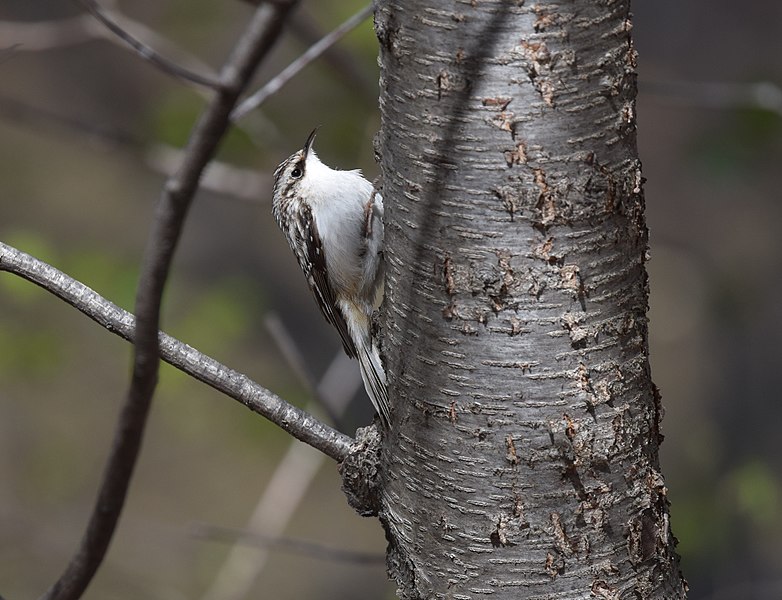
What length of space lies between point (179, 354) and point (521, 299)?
646 mm

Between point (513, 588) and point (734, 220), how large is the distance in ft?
22.3

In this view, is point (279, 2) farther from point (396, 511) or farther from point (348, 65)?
point (348, 65)

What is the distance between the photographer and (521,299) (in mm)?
1362

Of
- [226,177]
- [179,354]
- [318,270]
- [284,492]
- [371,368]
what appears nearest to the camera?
[179,354]

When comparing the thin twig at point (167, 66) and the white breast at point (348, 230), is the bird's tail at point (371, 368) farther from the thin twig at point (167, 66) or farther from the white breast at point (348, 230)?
the thin twig at point (167, 66)

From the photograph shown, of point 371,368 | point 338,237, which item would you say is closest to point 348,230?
point 338,237

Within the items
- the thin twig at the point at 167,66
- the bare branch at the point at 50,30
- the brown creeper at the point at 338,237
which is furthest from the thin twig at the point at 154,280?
the bare branch at the point at 50,30

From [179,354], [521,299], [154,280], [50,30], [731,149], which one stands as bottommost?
[154,280]

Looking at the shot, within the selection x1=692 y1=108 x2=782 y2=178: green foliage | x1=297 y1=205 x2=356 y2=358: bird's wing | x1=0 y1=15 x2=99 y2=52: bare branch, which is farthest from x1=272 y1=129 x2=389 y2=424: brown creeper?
x1=692 y1=108 x2=782 y2=178: green foliage

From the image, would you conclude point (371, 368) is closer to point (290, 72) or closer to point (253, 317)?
point (290, 72)

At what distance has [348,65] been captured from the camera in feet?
10.5

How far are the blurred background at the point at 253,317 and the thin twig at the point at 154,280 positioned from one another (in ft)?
8.18

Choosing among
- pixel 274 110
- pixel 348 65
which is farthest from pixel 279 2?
pixel 274 110

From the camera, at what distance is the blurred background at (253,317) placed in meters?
4.73
